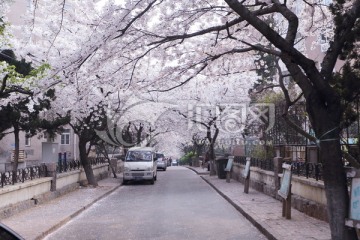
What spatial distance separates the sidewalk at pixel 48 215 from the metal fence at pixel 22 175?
95 centimetres

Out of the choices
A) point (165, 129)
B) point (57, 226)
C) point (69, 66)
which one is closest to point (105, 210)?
point (57, 226)

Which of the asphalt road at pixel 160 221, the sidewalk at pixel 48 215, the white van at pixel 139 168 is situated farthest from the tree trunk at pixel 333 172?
the white van at pixel 139 168

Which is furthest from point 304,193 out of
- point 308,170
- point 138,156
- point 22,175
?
point 138,156

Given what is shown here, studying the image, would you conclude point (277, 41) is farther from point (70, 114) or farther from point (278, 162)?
point (70, 114)

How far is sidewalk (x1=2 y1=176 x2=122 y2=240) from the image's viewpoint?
34.0 feet

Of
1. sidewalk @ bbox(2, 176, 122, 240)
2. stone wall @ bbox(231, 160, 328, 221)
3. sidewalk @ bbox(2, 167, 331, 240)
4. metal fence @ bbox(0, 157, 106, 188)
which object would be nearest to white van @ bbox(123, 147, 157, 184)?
metal fence @ bbox(0, 157, 106, 188)

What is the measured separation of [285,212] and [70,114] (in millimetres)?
12415

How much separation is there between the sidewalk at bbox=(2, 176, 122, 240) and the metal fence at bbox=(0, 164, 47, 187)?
954 mm

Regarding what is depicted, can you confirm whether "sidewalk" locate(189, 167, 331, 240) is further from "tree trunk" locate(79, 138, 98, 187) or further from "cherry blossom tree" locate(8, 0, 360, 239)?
"tree trunk" locate(79, 138, 98, 187)

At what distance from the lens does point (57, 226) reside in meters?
11.5

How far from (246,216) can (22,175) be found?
22.3ft

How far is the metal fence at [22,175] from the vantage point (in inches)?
485

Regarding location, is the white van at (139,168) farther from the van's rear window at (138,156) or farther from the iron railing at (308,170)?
the iron railing at (308,170)

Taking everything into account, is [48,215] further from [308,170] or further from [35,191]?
[308,170]
